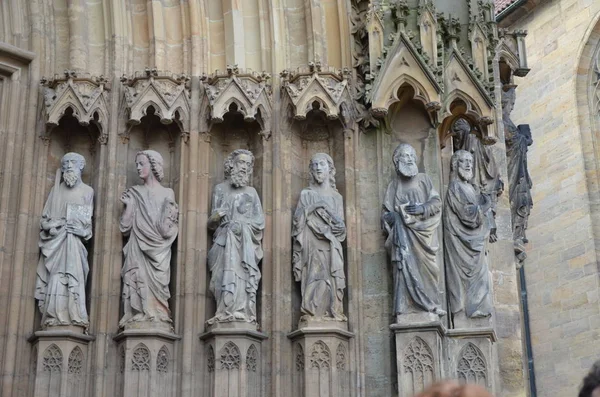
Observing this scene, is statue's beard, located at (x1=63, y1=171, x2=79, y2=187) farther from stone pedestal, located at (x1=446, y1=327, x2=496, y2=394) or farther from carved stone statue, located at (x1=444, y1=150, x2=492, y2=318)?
stone pedestal, located at (x1=446, y1=327, x2=496, y2=394)

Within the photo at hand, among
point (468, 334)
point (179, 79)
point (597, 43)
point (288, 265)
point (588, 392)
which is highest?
point (597, 43)

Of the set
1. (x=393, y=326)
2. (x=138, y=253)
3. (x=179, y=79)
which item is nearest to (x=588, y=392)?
(x=393, y=326)

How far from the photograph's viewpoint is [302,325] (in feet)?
31.6

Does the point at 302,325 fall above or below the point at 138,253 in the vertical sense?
below

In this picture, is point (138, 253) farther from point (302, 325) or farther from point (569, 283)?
point (569, 283)

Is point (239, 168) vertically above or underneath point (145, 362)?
above

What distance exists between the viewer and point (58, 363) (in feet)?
31.2

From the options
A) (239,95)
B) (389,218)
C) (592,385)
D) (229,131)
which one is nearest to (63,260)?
(229,131)

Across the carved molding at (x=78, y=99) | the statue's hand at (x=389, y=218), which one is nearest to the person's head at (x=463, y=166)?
the statue's hand at (x=389, y=218)

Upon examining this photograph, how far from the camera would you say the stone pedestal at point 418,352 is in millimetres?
9477

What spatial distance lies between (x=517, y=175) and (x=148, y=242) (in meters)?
5.01

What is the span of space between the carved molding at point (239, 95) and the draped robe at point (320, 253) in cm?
89

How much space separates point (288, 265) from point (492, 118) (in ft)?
7.76

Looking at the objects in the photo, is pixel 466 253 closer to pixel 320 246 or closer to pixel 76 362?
pixel 320 246
